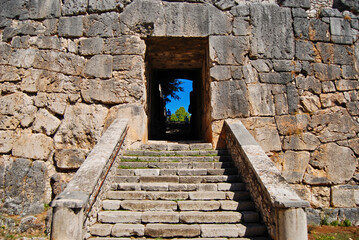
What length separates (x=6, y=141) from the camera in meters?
5.95

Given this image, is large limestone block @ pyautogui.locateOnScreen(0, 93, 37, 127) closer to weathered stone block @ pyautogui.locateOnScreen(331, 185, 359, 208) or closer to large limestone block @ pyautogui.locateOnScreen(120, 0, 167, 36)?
large limestone block @ pyautogui.locateOnScreen(120, 0, 167, 36)

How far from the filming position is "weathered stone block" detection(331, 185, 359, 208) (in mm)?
5781

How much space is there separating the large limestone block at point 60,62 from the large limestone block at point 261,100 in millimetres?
4138

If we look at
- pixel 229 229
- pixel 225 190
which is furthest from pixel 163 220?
pixel 225 190

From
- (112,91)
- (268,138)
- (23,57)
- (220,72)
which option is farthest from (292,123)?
(23,57)

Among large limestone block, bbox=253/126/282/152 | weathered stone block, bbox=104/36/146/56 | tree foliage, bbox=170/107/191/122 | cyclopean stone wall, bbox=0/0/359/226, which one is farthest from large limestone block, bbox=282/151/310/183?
tree foliage, bbox=170/107/191/122

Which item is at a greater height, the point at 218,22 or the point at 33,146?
the point at 218,22

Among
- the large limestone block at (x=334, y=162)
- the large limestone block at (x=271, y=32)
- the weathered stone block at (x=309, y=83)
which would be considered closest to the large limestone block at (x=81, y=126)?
the large limestone block at (x=271, y=32)

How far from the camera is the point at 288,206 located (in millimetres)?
3287

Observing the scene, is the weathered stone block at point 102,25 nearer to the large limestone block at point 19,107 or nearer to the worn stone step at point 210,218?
the large limestone block at point 19,107

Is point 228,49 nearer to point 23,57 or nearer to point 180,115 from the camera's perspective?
point 23,57

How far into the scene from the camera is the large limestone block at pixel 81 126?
6043mm

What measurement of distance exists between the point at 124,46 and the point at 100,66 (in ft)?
2.48

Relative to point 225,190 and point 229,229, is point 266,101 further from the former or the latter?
point 229,229
